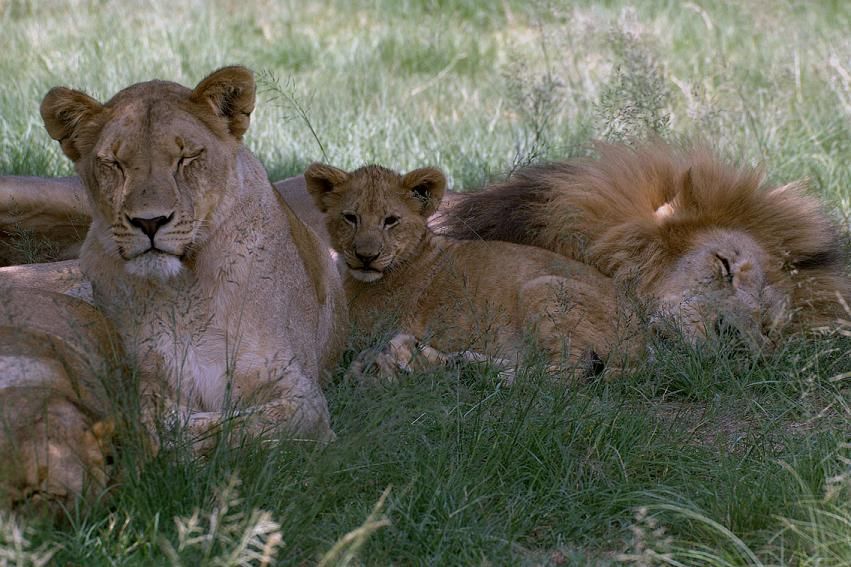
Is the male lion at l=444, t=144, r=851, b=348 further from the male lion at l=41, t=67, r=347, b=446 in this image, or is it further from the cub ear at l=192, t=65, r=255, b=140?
the cub ear at l=192, t=65, r=255, b=140

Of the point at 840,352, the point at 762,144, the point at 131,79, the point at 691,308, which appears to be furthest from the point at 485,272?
the point at 131,79

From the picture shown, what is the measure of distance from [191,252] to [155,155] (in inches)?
10.1

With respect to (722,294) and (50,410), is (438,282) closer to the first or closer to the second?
(722,294)

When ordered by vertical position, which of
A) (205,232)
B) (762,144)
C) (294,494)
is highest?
(205,232)

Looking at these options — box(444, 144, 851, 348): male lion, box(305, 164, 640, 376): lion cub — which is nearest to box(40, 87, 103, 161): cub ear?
box(305, 164, 640, 376): lion cub

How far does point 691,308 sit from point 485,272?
69cm

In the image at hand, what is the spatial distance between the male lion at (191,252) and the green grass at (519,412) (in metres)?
0.26

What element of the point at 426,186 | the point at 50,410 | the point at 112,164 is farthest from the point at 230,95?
the point at 426,186

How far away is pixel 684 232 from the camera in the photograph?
423 cm

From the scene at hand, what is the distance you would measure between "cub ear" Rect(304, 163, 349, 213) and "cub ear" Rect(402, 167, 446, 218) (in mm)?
217

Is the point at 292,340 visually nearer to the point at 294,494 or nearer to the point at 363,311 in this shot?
the point at 294,494

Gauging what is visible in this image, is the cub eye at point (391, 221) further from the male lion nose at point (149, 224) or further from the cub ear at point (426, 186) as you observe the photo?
the male lion nose at point (149, 224)

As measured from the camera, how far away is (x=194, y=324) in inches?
122

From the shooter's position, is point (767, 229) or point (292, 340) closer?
point (292, 340)
